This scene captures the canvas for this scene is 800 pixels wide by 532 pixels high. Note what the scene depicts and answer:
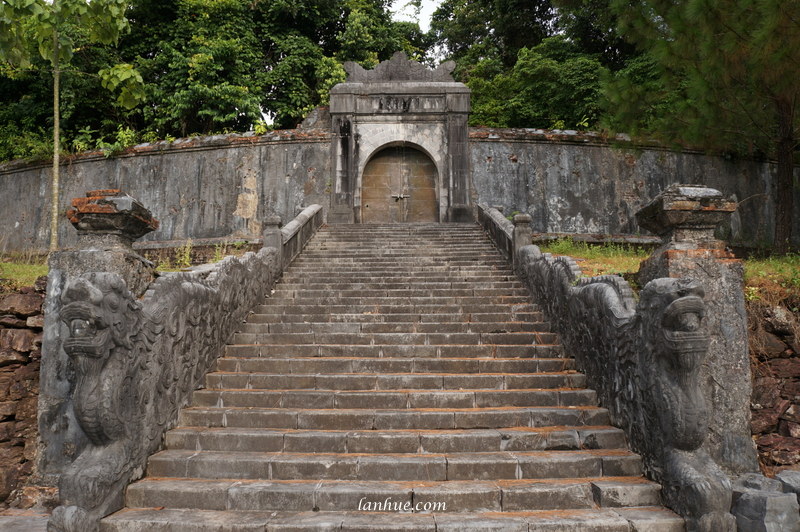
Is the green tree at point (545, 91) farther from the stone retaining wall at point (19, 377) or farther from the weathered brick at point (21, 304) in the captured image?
the stone retaining wall at point (19, 377)

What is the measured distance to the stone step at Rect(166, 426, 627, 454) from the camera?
4367 millimetres

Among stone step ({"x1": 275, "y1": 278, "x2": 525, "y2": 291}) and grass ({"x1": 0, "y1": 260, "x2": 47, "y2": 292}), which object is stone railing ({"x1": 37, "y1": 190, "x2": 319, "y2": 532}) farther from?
stone step ({"x1": 275, "y1": 278, "x2": 525, "y2": 291})

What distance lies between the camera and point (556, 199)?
13.3m

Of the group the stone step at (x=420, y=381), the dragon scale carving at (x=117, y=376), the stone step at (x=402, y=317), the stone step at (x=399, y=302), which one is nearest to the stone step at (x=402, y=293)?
the stone step at (x=399, y=302)

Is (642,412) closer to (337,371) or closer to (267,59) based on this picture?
(337,371)

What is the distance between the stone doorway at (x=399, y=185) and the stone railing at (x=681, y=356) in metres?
8.84

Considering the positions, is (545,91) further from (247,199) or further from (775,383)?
(775,383)

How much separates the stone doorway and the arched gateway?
28 millimetres

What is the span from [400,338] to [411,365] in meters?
0.67

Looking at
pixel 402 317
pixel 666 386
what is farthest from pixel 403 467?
pixel 402 317

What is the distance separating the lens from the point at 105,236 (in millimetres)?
4688

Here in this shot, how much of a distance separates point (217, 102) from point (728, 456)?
50.1 feet

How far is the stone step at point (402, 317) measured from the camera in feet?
22.3

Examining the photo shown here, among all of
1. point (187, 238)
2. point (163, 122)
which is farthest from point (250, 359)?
point (163, 122)
